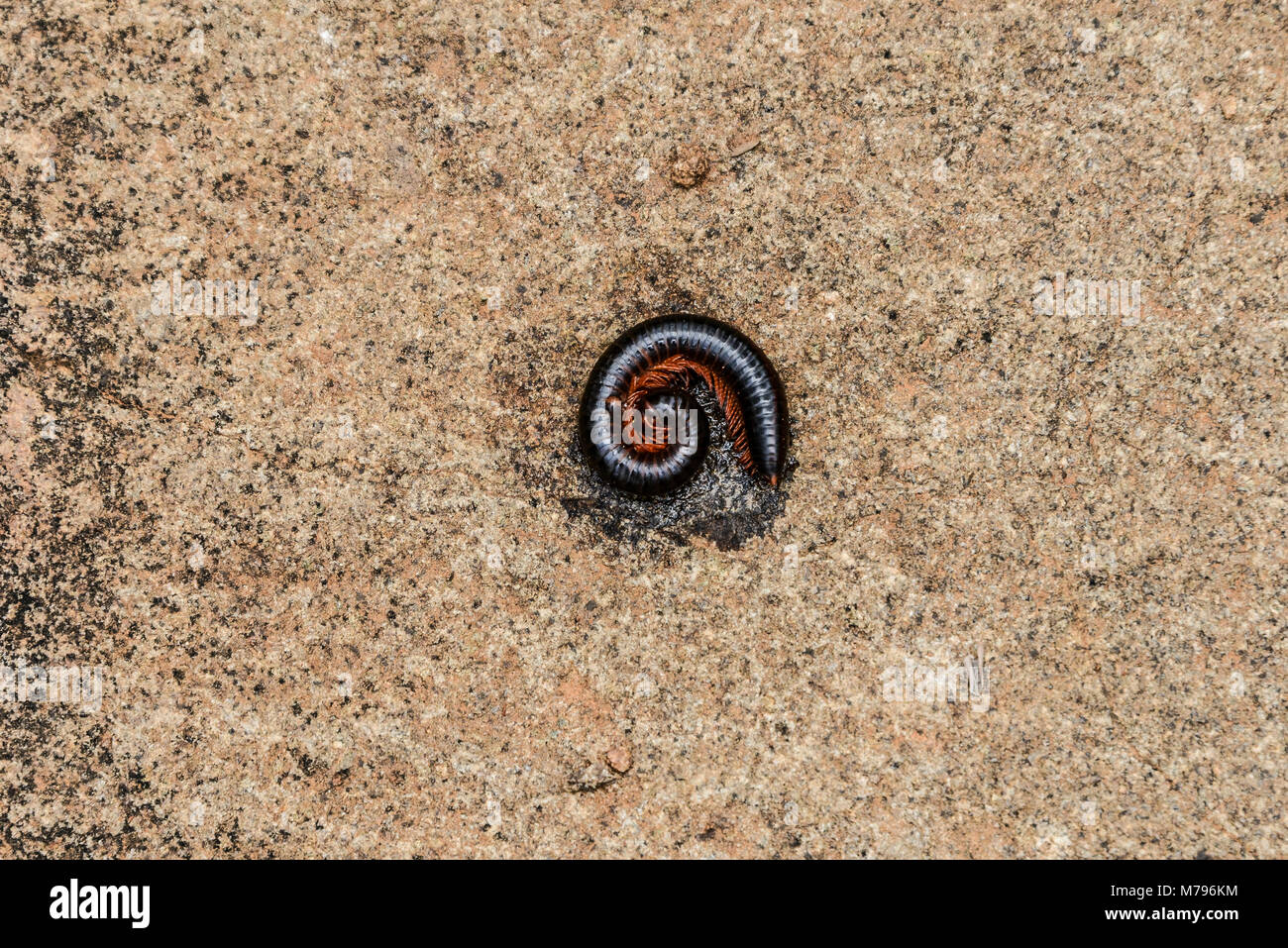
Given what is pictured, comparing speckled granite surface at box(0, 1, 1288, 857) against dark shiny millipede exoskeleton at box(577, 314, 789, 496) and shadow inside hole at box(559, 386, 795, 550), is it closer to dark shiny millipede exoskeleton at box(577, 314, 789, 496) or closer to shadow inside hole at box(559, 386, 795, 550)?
shadow inside hole at box(559, 386, 795, 550)

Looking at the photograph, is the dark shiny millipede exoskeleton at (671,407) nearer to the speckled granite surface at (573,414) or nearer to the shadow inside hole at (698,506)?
the shadow inside hole at (698,506)

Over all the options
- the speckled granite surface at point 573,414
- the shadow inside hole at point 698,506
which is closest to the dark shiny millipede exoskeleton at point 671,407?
the shadow inside hole at point 698,506

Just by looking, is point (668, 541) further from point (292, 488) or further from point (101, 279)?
point (101, 279)

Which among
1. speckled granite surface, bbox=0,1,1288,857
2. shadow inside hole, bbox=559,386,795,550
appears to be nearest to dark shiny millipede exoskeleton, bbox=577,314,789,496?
shadow inside hole, bbox=559,386,795,550

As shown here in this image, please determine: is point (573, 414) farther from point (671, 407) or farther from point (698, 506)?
point (698, 506)
